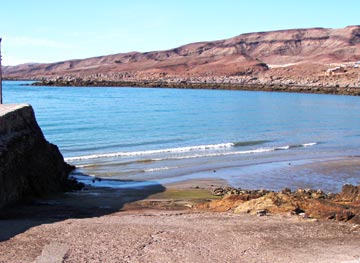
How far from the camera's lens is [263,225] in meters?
10.1

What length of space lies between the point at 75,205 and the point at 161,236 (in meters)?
3.97

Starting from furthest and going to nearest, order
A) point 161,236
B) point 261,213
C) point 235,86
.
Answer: point 235,86, point 261,213, point 161,236

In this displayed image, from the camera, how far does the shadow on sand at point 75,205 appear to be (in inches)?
388

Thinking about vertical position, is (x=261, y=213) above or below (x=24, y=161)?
below

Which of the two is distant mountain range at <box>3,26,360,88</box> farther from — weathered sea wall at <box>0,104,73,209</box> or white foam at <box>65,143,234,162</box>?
weathered sea wall at <box>0,104,73,209</box>

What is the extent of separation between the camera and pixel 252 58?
15812 centimetres

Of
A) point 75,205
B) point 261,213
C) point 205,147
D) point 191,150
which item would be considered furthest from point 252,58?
point 261,213

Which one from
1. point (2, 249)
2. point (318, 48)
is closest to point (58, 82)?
point (318, 48)

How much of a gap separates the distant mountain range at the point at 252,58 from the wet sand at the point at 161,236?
92.0 m

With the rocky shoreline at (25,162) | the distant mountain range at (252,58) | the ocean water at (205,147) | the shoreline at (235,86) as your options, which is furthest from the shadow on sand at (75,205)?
the distant mountain range at (252,58)

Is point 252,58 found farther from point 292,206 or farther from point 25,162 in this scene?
point 292,206

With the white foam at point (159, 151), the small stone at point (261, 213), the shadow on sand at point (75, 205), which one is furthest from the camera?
the white foam at point (159, 151)

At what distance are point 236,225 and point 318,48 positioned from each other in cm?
16599

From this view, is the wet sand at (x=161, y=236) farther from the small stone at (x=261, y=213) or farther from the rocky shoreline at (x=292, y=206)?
the rocky shoreline at (x=292, y=206)
